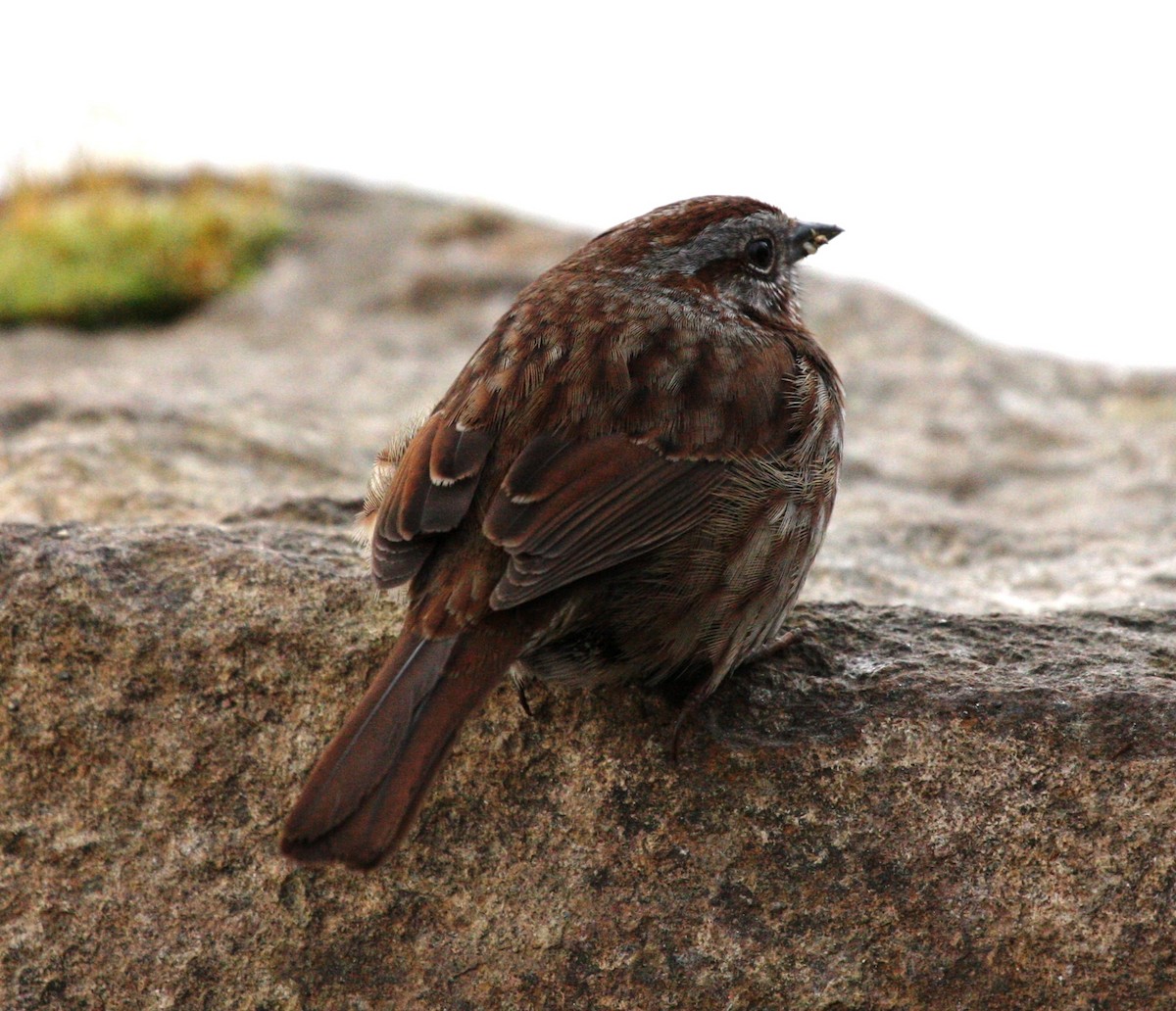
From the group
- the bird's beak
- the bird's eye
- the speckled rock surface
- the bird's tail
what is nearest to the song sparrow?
the bird's tail

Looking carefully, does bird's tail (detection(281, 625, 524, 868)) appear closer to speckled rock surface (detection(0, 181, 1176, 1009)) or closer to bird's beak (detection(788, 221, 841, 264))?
speckled rock surface (detection(0, 181, 1176, 1009))

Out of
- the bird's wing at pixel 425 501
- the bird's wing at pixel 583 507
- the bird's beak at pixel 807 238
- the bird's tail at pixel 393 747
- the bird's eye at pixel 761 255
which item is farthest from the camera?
the bird's beak at pixel 807 238

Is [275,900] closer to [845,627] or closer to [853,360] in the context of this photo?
[845,627]

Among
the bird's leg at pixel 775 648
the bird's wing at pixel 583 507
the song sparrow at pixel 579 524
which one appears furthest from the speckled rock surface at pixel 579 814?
the bird's wing at pixel 583 507

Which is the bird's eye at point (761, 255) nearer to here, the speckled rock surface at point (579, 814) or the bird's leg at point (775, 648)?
the speckled rock surface at point (579, 814)

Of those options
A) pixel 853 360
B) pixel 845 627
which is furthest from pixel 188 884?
pixel 853 360

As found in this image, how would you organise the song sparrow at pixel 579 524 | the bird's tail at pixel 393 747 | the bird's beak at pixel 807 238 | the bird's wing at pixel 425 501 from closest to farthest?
the bird's tail at pixel 393 747, the song sparrow at pixel 579 524, the bird's wing at pixel 425 501, the bird's beak at pixel 807 238

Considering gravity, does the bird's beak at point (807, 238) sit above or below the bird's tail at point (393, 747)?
above
